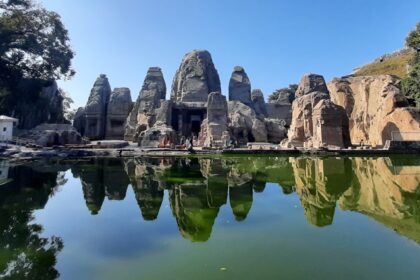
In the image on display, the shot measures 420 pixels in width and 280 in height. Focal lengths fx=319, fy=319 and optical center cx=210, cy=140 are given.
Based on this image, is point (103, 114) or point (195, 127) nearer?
point (195, 127)

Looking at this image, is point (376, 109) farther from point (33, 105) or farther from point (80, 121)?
point (80, 121)

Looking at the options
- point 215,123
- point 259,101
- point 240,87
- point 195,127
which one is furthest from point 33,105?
point 259,101

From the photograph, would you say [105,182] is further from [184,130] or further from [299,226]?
[184,130]

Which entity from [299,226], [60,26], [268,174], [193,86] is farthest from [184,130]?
[299,226]

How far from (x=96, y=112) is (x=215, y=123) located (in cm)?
1971

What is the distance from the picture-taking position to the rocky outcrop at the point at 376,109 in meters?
20.2

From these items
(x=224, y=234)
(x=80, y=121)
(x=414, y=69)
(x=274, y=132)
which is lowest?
(x=224, y=234)

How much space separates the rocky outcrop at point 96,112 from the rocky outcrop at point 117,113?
77 cm

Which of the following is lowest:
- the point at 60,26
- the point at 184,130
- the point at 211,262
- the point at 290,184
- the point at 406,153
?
the point at 211,262

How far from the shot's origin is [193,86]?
41.2m

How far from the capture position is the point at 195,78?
137 ft

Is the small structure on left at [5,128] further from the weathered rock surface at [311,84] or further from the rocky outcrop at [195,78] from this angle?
the weathered rock surface at [311,84]

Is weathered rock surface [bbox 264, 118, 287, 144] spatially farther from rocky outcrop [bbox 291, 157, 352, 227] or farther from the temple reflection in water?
rocky outcrop [bbox 291, 157, 352, 227]

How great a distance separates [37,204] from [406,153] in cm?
1712
